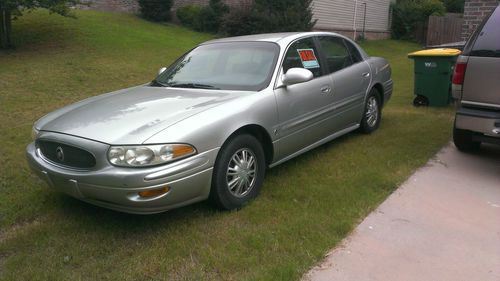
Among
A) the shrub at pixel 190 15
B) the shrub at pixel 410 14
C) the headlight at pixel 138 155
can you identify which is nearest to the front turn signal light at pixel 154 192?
the headlight at pixel 138 155

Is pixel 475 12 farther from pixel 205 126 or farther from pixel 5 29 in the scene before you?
pixel 5 29

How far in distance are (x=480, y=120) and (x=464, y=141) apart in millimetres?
953

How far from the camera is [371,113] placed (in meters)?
6.32

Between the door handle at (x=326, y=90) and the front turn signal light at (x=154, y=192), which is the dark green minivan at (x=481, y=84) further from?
the front turn signal light at (x=154, y=192)

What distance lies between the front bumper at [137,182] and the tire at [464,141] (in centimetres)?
328

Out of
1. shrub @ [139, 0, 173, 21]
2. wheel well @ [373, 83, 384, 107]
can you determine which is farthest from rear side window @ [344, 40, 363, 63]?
shrub @ [139, 0, 173, 21]

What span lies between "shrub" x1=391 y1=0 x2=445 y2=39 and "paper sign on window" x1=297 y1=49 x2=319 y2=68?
68.3ft

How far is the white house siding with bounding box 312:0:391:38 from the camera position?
19953mm

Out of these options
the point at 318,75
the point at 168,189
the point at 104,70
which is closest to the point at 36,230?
the point at 168,189

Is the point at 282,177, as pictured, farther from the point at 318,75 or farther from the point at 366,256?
the point at 366,256

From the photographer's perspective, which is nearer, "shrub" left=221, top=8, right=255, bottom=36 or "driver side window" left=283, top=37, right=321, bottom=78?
"driver side window" left=283, top=37, right=321, bottom=78

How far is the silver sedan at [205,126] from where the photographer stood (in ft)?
10.9

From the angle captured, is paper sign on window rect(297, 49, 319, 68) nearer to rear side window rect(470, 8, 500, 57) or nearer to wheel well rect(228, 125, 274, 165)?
wheel well rect(228, 125, 274, 165)

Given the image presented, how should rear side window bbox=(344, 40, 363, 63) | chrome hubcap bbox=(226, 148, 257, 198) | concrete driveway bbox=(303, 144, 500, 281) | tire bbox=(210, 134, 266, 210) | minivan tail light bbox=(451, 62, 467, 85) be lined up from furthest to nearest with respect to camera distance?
rear side window bbox=(344, 40, 363, 63)
minivan tail light bbox=(451, 62, 467, 85)
chrome hubcap bbox=(226, 148, 257, 198)
tire bbox=(210, 134, 266, 210)
concrete driveway bbox=(303, 144, 500, 281)
